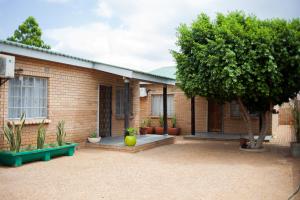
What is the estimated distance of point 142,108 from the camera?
60.2 feet

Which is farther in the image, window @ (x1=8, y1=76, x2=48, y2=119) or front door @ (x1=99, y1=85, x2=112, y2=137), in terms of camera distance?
front door @ (x1=99, y1=85, x2=112, y2=137)

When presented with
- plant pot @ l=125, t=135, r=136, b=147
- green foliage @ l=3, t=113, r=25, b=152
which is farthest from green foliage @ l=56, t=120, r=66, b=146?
plant pot @ l=125, t=135, r=136, b=147

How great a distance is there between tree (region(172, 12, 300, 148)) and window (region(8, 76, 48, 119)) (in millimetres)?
4878

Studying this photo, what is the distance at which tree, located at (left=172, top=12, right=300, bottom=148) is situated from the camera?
8.71m

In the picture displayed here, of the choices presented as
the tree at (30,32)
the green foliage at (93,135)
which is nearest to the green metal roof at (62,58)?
the green foliage at (93,135)

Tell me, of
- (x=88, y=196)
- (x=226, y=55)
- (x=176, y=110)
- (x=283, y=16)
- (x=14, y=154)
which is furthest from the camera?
(x=176, y=110)

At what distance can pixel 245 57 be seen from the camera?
876 centimetres

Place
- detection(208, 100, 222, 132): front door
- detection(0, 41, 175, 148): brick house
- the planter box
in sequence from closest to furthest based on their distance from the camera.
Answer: detection(0, 41, 175, 148): brick house
the planter box
detection(208, 100, 222, 132): front door

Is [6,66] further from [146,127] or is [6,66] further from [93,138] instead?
[146,127]

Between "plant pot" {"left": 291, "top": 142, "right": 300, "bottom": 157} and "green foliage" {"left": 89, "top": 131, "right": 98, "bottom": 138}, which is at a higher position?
"green foliage" {"left": 89, "top": 131, "right": 98, "bottom": 138}

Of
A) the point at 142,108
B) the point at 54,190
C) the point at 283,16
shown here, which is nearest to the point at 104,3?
the point at 142,108

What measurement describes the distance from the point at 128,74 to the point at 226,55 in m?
3.62

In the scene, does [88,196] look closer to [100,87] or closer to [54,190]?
[54,190]

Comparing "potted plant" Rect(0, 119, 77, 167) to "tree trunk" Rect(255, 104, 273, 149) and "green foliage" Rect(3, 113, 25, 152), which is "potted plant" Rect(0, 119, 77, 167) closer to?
"green foliage" Rect(3, 113, 25, 152)
